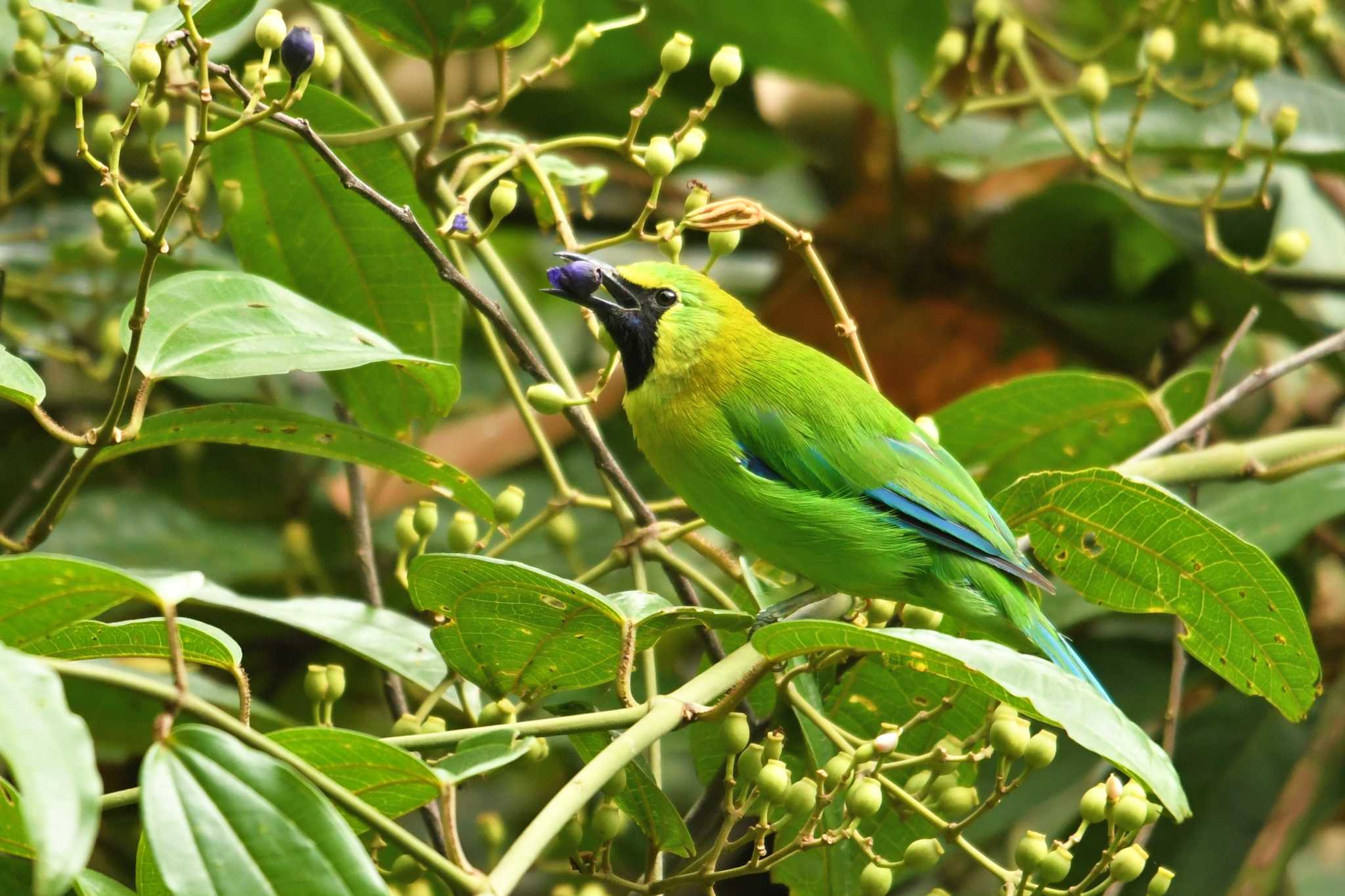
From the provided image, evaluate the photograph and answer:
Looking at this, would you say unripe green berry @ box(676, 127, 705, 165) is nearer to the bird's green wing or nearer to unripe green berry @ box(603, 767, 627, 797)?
the bird's green wing

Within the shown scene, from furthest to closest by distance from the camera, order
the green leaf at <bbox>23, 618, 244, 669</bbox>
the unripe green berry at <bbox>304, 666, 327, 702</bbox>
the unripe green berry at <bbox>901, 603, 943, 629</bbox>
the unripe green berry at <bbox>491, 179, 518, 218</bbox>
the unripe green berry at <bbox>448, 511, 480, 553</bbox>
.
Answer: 1. the unripe green berry at <bbox>901, 603, 943, 629</bbox>
2. the unripe green berry at <bbox>448, 511, 480, 553</bbox>
3. the unripe green berry at <bbox>491, 179, 518, 218</bbox>
4. the unripe green berry at <bbox>304, 666, 327, 702</bbox>
5. the green leaf at <bbox>23, 618, 244, 669</bbox>

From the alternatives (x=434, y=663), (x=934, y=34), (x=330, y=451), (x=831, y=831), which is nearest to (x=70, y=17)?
(x=330, y=451)

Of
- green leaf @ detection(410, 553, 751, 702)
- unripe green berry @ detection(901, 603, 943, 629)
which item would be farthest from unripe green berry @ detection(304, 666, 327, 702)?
unripe green berry @ detection(901, 603, 943, 629)

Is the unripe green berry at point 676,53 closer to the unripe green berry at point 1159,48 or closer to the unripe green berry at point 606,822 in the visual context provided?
the unripe green berry at point 606,822

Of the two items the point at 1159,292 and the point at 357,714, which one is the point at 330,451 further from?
the point at 1159,292

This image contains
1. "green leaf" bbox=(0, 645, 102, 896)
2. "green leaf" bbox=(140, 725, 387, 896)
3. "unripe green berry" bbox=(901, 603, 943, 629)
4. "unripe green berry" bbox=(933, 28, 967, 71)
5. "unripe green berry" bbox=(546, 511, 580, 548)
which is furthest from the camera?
"unripe green berry" bbox=(933, 28, 967, 71)

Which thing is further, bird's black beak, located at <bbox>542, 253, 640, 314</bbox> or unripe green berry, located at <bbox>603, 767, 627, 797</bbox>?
bird's black beak, located at <bbox>542, 253, 640, 314</bbox>

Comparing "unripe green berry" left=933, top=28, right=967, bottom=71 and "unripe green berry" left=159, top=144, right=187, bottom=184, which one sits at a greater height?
"unripe green berry" left=159, top=144, right=187, bottom=184

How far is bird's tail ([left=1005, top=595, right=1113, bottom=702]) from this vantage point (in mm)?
2486

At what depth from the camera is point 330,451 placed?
7.16 ft

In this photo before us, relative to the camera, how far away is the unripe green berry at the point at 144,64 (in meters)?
1.79

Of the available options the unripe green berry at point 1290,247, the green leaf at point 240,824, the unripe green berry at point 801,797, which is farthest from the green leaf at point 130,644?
the unripe green berry at point 1290,247

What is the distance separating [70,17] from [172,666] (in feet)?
3.84

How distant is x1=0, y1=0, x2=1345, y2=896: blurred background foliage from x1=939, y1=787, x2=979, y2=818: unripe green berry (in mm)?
1191
